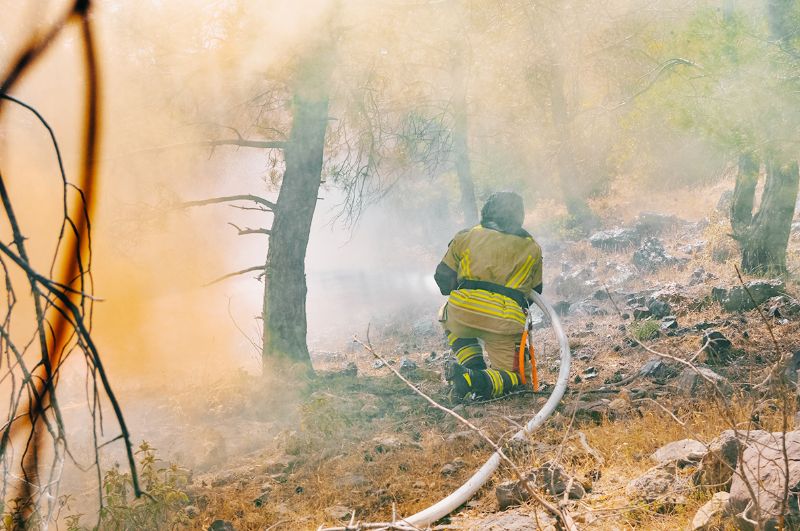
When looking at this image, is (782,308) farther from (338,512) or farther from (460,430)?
(338,512)

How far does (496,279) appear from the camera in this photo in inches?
207

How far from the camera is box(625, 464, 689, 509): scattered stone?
9.17 ft

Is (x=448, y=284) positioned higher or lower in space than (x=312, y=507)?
higher

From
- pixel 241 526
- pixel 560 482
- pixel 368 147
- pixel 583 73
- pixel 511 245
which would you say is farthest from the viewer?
pixel 583 73

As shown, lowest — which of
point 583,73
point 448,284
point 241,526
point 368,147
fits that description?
point 241,526

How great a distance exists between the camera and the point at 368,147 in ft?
23.8

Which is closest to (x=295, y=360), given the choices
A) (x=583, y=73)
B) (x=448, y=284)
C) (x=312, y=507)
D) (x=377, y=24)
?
(x=448, y=284)

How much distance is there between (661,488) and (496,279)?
2.56m

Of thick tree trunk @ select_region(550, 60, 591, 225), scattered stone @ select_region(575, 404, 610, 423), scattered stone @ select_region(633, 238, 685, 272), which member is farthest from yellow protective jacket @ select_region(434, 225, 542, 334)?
thick tree trunk @ select_region(550, 60, 591, 225)

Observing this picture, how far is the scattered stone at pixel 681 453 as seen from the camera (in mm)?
3102

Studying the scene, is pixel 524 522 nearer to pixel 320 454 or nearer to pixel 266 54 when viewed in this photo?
pixel 320 454

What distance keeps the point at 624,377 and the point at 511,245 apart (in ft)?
5.11

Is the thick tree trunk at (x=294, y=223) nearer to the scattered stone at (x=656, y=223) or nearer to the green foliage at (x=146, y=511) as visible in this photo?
the green foliage at (x=146, y=511)

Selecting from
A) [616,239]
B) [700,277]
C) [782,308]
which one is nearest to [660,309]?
[782,308]
